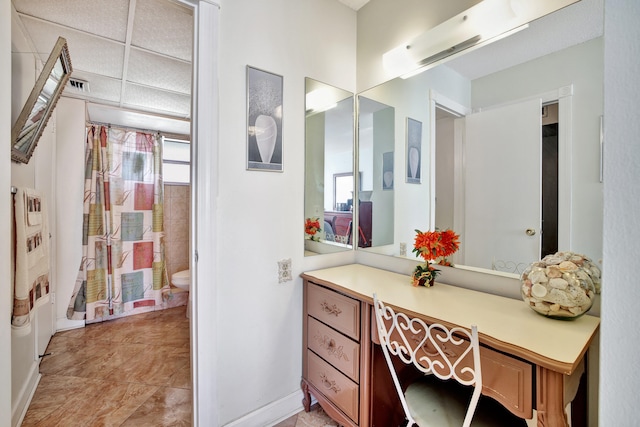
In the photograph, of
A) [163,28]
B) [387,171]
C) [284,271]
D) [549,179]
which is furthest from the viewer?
[387,171]

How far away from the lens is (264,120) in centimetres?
155

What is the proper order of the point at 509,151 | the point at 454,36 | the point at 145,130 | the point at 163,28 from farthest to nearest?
the point at 145,130, the point at 163,28, the point at 454,36, the point at 509,151

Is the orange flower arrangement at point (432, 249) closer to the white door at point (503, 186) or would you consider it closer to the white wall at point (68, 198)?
the white door at point (503, 186)

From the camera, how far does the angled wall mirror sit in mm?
1312

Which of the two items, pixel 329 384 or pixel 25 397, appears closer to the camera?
pixel 329 384

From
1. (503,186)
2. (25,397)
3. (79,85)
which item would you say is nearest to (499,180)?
(503,186)

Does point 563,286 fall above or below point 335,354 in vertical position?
above

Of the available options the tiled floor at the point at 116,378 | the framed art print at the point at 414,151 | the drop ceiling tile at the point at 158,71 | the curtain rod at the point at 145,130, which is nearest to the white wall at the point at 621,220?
the framed art print at the point at 414,151

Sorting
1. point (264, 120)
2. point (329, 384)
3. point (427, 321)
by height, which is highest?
point (264, 120)

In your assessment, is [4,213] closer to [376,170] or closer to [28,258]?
[28,258]

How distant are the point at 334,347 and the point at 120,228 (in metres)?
2.94

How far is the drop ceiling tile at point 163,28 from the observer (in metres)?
1.57

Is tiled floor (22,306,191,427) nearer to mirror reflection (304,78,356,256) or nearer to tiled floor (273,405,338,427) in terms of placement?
tiled floor (273,405,338,427)

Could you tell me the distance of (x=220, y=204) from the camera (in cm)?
141
